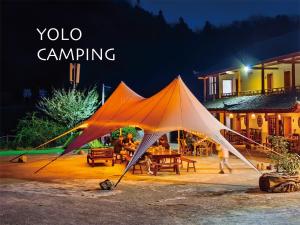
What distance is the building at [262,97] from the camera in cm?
1786

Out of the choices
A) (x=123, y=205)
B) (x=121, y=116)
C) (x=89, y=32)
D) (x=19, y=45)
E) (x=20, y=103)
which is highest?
(x=89, y=32)

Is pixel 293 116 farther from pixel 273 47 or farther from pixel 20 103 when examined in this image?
pixel 20 103

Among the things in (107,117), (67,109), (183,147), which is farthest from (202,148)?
(67,109)

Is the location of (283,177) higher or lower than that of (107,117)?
lower

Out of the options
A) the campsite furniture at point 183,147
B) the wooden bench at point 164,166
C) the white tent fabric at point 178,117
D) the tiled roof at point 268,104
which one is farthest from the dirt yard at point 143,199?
the campsite furniture at point 183,147

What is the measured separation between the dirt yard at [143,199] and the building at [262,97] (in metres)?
5.61

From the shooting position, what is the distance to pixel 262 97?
2070 cm

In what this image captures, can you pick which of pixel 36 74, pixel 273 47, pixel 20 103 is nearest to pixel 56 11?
pixel 36 74

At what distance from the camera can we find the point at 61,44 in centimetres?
5156

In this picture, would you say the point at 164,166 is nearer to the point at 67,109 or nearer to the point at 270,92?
the point at 270,92

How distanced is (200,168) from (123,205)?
18.7ft

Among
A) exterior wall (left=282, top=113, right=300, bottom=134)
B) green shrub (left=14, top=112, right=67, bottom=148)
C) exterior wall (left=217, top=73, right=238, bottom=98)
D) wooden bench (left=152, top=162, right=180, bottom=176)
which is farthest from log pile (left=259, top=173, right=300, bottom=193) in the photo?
exterior wall (left=217, top=73, right=238, bottom=98)

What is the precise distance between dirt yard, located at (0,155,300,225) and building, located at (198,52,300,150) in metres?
5.61

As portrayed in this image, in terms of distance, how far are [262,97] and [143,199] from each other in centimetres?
1334
